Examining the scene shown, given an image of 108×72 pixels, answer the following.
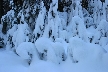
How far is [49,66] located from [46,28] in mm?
1830

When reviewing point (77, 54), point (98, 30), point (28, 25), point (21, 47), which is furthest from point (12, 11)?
point (77, 54)

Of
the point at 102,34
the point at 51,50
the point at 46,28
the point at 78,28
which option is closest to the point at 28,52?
the point at 51,50

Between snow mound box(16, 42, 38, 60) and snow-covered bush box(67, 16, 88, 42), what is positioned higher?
snow-covered bush box(67, 16, 88, 42)

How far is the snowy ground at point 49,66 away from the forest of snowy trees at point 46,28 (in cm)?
14

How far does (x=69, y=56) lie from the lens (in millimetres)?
3840

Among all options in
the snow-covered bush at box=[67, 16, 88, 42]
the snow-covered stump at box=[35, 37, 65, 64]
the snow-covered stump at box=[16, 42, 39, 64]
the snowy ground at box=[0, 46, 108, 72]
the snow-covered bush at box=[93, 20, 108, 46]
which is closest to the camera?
the snowy ground at box=[0, 46, 108, 72]

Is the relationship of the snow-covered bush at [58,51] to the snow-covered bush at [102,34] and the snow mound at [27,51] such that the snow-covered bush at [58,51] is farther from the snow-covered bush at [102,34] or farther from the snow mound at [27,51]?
the snow-covered bush at [102,34]

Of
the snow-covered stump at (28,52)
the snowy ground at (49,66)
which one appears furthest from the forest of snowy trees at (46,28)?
the snowy ground at (49,66)

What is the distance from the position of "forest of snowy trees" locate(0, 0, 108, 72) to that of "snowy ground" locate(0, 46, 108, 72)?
0.47ft

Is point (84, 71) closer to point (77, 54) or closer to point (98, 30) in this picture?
point (77, 54)

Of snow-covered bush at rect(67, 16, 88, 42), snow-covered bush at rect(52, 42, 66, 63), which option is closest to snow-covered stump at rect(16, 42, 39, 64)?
snow-covered bush at rect(52, 42, 66, 63)

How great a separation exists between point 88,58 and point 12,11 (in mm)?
3208

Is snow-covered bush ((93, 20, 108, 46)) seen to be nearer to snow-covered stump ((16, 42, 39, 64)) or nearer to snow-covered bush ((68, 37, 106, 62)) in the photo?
snow-covered bush ((68, 37, 106, 62))

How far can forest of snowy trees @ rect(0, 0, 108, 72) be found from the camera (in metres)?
4.17
